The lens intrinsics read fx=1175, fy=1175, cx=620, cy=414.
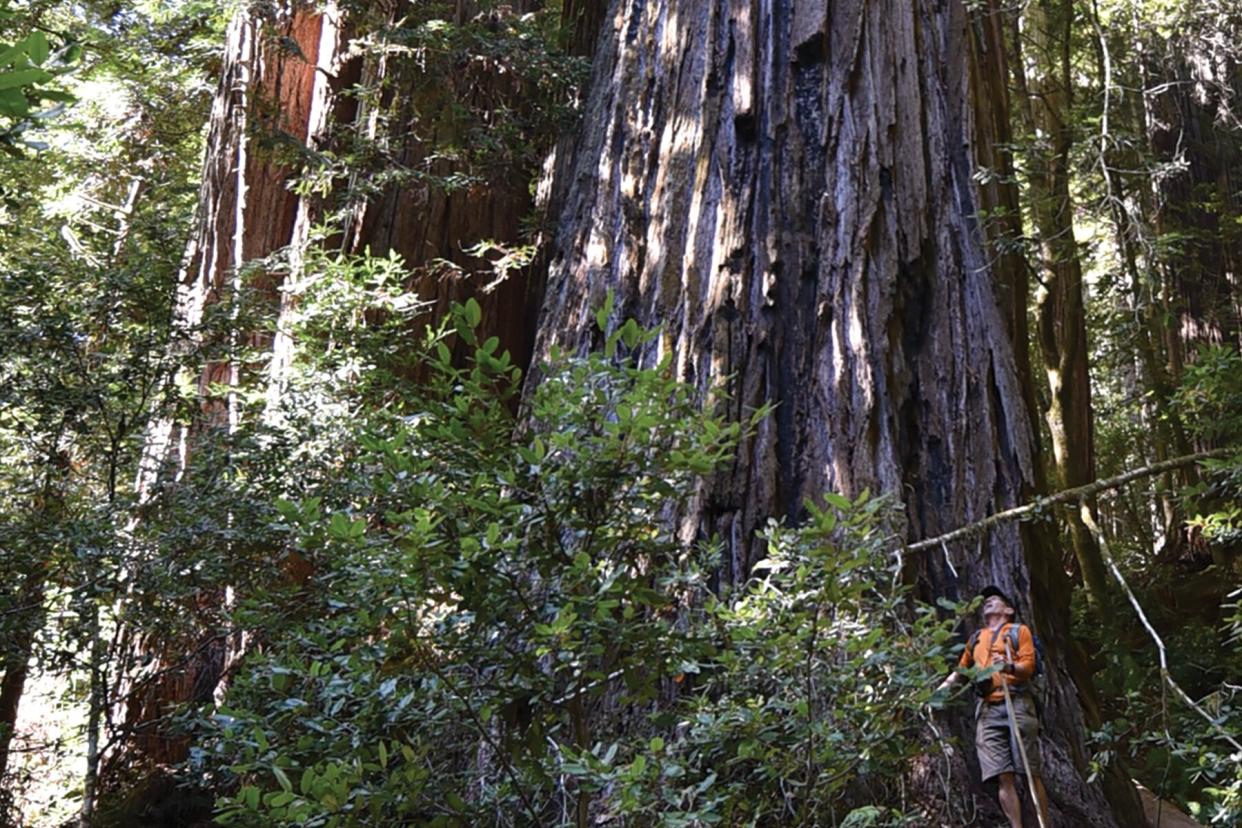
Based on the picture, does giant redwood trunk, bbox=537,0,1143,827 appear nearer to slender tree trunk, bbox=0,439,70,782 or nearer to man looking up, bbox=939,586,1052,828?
man looking up, bbox=939,586,1052,828

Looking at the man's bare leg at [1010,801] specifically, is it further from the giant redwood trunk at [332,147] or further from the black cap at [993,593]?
the giant redwood trunk at [332,147]

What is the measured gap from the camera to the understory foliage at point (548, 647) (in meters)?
3.01

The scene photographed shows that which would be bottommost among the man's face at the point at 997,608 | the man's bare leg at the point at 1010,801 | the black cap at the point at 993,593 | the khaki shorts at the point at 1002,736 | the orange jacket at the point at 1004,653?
the man's bare leg at the point at 1010,801

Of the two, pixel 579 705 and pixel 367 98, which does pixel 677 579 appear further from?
pixel 367 98

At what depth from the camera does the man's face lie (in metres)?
5.18

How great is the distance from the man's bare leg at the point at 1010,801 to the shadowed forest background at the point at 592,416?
0.14 metres

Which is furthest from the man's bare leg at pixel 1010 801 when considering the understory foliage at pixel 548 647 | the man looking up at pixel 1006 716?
the understory foliage at pixel 548 647

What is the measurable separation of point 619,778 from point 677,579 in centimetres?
90

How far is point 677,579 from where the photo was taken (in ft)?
12.1

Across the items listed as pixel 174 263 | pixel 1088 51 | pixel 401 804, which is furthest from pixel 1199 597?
→ pixel 401 804

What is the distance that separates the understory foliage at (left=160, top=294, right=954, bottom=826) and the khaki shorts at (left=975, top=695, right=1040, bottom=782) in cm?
146

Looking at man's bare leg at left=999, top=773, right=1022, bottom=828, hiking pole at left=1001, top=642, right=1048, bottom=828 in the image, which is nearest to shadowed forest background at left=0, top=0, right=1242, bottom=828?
man's bare leg at left=999, top=773, right=1022, bottom=828

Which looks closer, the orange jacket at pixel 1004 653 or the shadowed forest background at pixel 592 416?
the shadowed forest background at pixel 592 416

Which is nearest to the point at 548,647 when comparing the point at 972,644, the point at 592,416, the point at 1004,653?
the point at 592,416
